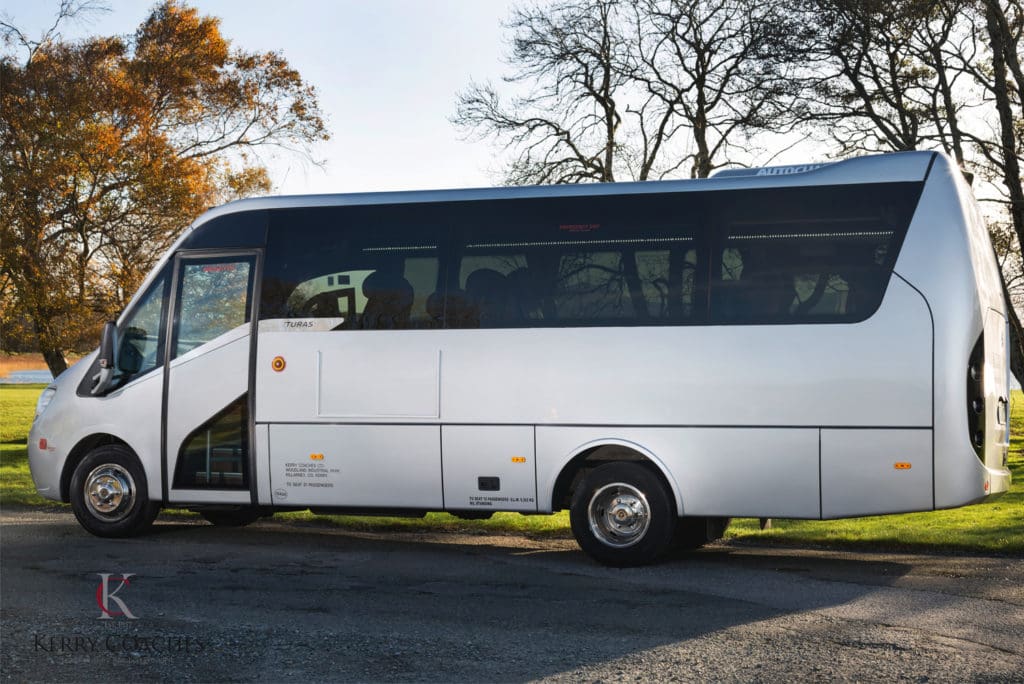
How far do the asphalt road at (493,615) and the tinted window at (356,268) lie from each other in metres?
2.20

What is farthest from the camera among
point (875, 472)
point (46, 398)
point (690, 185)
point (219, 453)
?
point (46, 398)

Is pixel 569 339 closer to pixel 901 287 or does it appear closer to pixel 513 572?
pixel 513 572

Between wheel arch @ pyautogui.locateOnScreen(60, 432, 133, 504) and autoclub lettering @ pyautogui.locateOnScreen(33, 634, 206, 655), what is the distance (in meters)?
5.35

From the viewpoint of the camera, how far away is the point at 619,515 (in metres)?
10.6

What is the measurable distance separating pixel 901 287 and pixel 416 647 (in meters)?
5.03

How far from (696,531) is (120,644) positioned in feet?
18.8

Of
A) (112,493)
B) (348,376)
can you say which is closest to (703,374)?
(348,376)

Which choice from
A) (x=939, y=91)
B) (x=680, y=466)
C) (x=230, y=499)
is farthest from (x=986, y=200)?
(x=230, y=499)

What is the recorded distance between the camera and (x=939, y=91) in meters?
23.7

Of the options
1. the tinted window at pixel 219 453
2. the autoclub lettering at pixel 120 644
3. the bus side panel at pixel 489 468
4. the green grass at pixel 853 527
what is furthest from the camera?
the green grass at pixel 853 527

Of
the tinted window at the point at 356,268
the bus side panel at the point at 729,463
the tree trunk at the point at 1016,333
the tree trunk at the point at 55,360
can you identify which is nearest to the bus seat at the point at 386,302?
the tinted window at the point at 356,268

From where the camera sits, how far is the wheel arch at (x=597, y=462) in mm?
10406

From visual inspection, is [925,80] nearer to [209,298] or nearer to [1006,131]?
[1006,131]

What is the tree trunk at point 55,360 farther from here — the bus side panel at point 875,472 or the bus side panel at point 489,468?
the bus side panel at point 875,472
